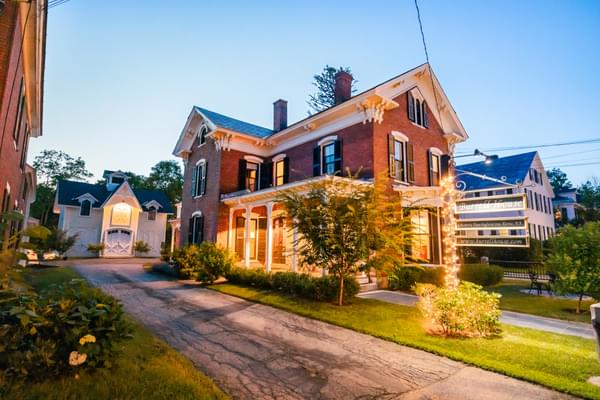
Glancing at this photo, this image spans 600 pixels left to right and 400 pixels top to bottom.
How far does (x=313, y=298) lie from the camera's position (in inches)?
382

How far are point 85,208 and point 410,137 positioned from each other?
31.8 m

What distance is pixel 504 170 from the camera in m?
29.5

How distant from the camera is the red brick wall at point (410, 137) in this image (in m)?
12.7

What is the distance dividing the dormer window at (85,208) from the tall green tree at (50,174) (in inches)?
601

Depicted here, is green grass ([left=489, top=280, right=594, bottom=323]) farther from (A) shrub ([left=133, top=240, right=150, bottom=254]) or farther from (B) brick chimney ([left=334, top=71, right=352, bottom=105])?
(A) shrub ([left=133, top=240, right=150, bottom=254])

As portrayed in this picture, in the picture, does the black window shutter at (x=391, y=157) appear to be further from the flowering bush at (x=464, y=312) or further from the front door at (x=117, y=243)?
the front door at (x=117, y=243)

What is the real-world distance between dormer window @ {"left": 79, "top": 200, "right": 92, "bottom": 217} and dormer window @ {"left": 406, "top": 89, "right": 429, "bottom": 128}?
31764 mm

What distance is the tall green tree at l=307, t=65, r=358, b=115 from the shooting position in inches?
1108

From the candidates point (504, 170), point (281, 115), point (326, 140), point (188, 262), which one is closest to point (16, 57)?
point (188, 262)

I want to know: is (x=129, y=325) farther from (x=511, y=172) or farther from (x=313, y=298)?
(x=511, y=172)

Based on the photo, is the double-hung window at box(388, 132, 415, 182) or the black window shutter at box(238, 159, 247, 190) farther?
the black window shutter at box(238, 159, 247, 190)

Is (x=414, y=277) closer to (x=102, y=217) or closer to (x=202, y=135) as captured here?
(x=202, y=135)

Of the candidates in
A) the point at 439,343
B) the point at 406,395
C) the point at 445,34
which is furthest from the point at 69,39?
the point at 439,343

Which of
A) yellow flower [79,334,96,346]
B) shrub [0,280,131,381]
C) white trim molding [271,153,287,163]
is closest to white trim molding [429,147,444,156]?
white trim molding [271,153,287,163]
